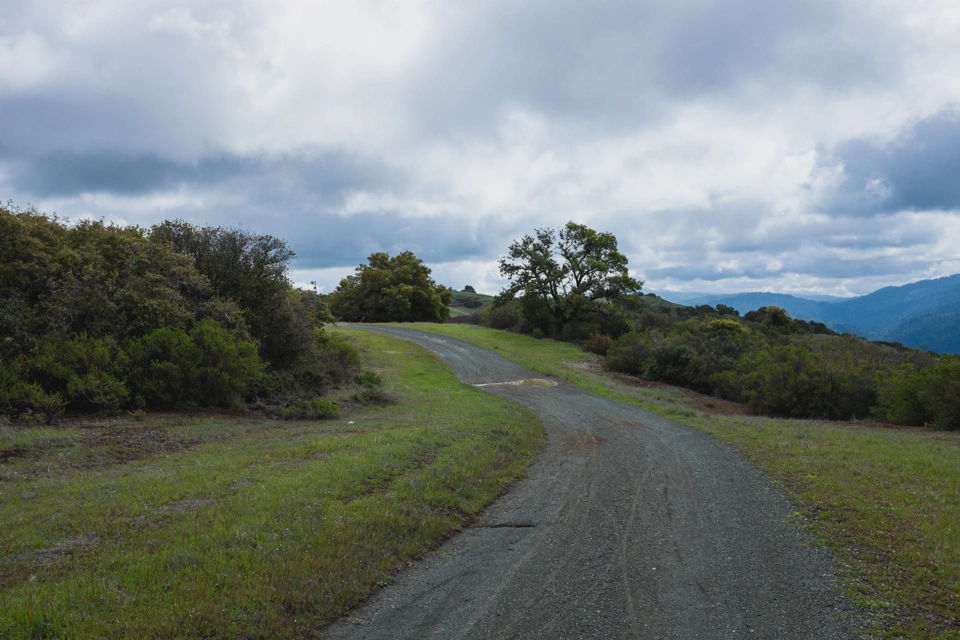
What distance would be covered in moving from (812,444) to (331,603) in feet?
36.8

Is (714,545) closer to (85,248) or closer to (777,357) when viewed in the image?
(85,248)

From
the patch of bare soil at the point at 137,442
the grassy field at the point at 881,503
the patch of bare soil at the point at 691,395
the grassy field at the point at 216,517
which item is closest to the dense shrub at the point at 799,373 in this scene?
the patch of bare soil at the point at 691,395

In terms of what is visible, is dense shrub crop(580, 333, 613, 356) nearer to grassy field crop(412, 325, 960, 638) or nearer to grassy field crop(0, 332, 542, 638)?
grassy field crop(412, 325, 960, 638)

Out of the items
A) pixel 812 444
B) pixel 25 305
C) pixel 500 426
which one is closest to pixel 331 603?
pixel 500 426

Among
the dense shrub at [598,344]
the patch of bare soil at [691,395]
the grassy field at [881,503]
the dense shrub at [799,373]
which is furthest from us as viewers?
the dense shrub at [598,344]

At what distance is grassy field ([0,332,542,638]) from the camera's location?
449 centimetres

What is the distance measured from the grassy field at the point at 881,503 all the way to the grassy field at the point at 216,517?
15.6ft

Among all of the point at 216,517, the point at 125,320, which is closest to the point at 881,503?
the point at 216,517

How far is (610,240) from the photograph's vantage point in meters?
45.9

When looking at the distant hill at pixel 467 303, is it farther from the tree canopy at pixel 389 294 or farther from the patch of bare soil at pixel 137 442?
the patch of bare soil at pixel 137 442

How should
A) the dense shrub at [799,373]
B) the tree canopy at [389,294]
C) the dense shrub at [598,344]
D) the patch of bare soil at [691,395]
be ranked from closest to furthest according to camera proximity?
the dense shrub at [799,373]
the patch of bare soil at [691,395]
the dense shrub at [598,344]
the tree canopy at [389,294]

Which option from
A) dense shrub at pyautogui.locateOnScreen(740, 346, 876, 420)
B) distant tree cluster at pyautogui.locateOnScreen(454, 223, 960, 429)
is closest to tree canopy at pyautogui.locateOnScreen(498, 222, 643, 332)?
distant tree cluster at pyautogui.locateOnScreen(454, 223, 960, 429)

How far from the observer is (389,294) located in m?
57.8

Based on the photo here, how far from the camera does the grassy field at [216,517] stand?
4.49 meters
